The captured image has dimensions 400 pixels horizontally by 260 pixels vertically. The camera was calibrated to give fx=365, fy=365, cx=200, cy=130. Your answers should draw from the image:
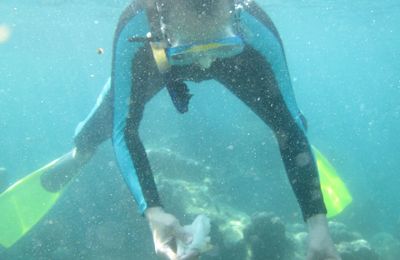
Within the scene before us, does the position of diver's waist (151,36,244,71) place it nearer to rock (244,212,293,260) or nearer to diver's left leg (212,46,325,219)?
diver's left leg (212,46,325,219)

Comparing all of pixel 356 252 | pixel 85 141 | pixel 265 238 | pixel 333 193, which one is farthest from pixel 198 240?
pixel 356 252

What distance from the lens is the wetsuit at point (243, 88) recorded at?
2.80 meters

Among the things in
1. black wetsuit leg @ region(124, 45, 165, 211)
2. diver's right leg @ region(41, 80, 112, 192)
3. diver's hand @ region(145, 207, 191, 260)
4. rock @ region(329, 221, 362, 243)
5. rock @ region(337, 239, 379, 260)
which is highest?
black wetsuit leg @ region(124, 45, 165, 211)

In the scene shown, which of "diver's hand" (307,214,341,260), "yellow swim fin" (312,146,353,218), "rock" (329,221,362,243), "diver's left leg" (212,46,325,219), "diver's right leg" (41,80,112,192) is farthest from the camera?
"rock" (329,221,362,243)

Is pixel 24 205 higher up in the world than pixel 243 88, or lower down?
lower down

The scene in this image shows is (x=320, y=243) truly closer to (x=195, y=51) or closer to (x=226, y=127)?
(x=195, y=51)

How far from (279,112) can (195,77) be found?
86cm

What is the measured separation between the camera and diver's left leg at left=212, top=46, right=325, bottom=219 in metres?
2.76

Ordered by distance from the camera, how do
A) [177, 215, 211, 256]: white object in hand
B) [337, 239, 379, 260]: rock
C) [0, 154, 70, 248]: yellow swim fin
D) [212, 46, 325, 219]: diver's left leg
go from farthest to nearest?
1. [337, 239, 379, 260]: rock
2. [0, 154, 70, 248]: yellow swim fin
3. [212, 46, 325, 219]: diver's left leg
4. [177, 215, 211, 256]: white object in hand

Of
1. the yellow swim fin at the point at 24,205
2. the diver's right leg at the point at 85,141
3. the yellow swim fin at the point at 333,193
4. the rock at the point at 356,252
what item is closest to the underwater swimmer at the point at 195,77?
the diver's right leg at the point at 85,141

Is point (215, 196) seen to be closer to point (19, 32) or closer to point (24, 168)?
point (24, 168)

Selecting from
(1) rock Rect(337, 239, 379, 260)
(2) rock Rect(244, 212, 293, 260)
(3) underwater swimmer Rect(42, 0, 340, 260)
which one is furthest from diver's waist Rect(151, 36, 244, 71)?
(1) rock Rect(337, 239, 379, 260)

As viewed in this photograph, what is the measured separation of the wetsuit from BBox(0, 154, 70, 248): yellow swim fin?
16.2ft

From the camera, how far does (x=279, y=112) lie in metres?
3.10
